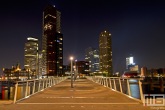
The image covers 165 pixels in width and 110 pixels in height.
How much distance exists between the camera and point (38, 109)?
28.9 feet

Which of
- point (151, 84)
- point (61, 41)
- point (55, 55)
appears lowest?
point (151, 84)

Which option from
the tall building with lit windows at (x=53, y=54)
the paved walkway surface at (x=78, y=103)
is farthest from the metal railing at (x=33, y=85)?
the tall building with lit windows at (x=53, y=54)

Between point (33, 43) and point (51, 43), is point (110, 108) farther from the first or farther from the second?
point (51, 43)

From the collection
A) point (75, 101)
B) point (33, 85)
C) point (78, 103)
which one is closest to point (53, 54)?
point (33, 85)

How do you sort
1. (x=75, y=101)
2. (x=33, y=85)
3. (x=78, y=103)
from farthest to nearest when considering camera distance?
1. (x=33, y=85)
2. (x=75, y=101)
3. (x=78, y=103)

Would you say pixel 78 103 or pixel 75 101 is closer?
pixel 78 103

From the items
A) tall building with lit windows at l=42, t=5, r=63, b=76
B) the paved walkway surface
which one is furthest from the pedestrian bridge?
tall building with lit windows at l=42, t=5, r=63, b=76

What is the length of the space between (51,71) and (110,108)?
170776 mm

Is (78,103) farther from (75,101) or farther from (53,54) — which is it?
(53,54)

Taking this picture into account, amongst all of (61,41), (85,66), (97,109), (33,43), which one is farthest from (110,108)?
(61,41)

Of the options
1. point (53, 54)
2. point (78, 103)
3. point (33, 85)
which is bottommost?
point (78, 103)

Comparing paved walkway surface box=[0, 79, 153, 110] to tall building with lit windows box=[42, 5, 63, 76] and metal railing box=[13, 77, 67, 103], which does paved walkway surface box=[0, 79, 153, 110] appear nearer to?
metal railing box=[13, 77, 67, 103]

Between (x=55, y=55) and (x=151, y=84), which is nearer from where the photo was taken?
(x=151, y=84)

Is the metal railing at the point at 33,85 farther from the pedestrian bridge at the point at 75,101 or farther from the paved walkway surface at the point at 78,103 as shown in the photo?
the paved walkway surface at the point at 78,103
